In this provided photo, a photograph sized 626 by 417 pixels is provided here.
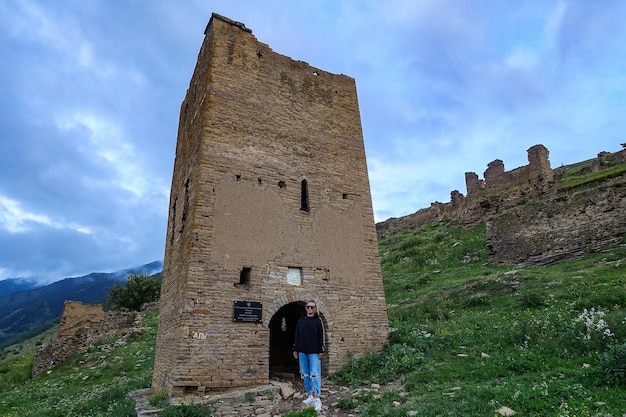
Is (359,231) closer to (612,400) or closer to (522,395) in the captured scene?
(522,395)

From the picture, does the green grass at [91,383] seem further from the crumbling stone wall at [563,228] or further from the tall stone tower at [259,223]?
the crumbling stone wall at [563,228]

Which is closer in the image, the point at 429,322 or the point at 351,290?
the point at 351,290

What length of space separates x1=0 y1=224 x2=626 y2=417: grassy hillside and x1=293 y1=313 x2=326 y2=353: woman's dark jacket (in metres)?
1.17

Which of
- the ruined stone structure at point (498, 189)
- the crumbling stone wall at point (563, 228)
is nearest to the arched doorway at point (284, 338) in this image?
the crumbling stone wall at point (563, 228)

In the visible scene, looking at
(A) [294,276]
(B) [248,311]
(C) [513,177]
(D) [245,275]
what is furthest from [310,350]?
(C) [513,177]

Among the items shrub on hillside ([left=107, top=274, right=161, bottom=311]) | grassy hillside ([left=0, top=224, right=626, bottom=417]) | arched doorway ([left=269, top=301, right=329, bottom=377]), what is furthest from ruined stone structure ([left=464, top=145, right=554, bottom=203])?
shrub on hillside ([left=107, top=274, right=161, bottom=311])

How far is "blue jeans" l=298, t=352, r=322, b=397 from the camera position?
830 cm

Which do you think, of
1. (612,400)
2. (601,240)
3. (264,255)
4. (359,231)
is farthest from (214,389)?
(601,240)

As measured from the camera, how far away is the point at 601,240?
16.3m

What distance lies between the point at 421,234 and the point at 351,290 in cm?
2306

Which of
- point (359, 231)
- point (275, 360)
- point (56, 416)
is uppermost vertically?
point (359, 231)

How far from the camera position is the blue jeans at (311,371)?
8305mm

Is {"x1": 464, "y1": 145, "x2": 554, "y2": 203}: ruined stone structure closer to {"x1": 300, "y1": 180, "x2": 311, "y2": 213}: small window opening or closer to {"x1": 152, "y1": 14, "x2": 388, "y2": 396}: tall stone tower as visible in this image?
{"x1": 152, "y1": 14, "x2": 388, "y2": 396}: tall stone tower

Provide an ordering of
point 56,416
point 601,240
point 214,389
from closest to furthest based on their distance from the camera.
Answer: point 214,389
point 56,416
point 601,240
